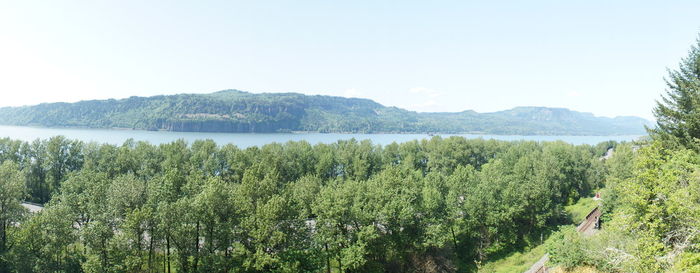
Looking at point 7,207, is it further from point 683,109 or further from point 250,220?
point 683,109

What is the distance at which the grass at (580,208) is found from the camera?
50.4 m

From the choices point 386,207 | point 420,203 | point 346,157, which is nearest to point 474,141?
point 346,157

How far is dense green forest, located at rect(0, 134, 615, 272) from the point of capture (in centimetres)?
2558

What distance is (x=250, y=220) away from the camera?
88.4 ft

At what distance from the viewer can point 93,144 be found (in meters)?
54.8

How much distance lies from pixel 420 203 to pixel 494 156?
48200 millimetres

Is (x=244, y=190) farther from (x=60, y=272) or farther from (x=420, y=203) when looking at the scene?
(x=420, y=203)

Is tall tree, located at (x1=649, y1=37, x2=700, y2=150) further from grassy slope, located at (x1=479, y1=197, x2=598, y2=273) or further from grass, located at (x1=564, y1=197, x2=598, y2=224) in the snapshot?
grass, located at (x1=564, y1=197, x2=598, y2=224)

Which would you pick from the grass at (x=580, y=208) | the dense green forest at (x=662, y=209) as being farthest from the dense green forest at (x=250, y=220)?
the dense green forest at (x=662, y=209)

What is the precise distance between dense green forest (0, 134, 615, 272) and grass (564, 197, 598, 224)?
1770mm

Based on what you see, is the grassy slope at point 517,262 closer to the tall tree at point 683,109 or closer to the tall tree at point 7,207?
the tall tree at point 683,109

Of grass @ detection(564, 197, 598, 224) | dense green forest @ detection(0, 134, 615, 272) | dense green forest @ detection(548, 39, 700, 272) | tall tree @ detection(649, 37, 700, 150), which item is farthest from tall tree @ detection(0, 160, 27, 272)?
grass @ detection(564, 197, 598, 224)

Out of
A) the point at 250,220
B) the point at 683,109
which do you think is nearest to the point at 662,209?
the point at 683,109

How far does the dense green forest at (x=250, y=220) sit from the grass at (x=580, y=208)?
1.77 m
